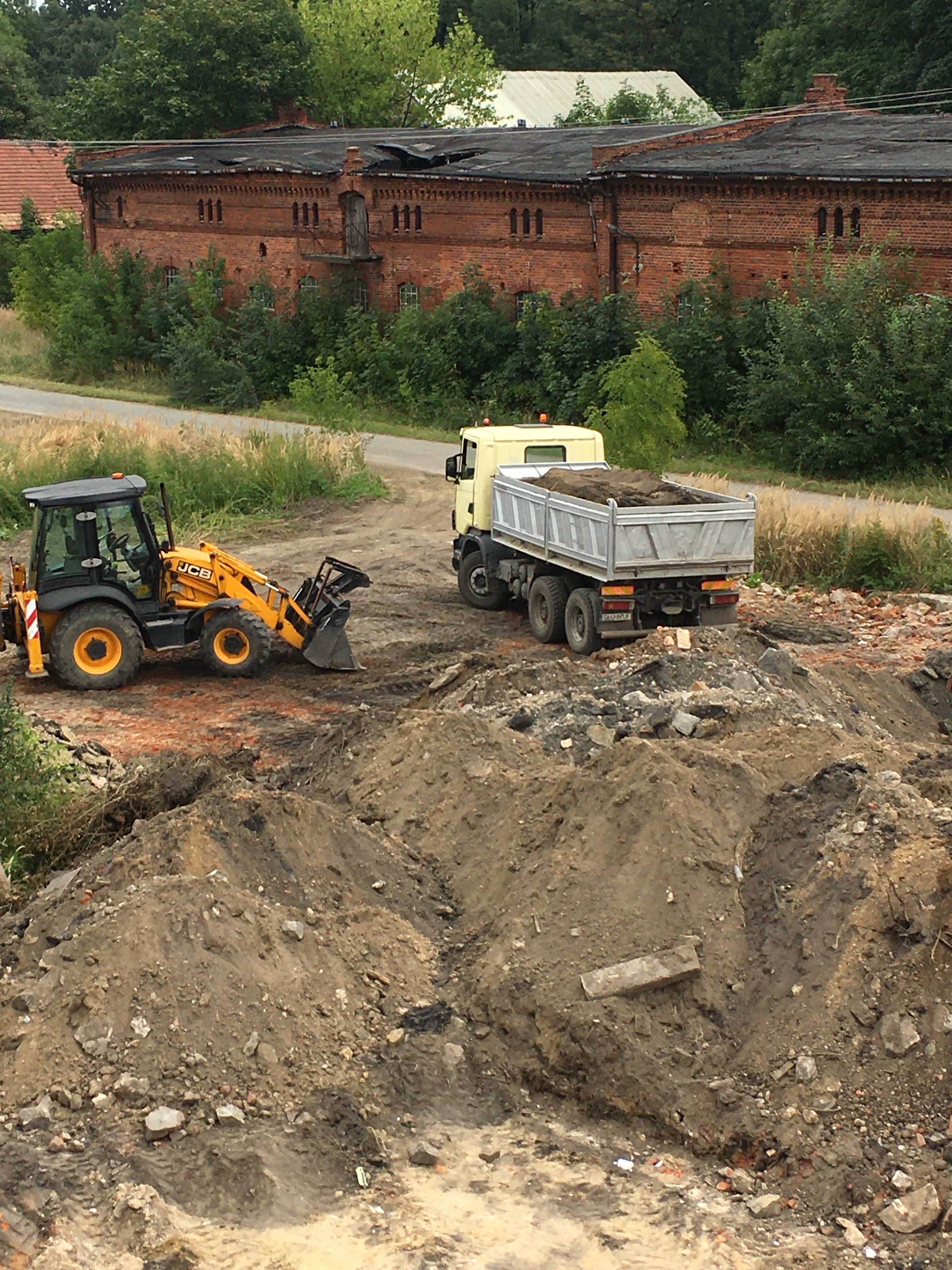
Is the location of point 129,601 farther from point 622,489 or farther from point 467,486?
point 622,489

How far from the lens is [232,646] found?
16.4 meters

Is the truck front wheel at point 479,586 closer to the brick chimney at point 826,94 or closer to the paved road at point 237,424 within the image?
the paved road at point 237,424

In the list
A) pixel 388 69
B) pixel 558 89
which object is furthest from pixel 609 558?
pixel 558 89

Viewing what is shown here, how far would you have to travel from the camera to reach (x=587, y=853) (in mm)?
10281

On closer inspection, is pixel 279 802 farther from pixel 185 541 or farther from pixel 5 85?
pixel 5 85

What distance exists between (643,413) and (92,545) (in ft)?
29.4

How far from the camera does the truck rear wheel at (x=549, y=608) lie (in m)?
17.4

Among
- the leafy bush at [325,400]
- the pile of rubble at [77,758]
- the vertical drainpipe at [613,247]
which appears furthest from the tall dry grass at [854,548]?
the vertical drainpipe at [613,247]

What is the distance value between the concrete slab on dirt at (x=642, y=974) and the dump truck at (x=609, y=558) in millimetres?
7302

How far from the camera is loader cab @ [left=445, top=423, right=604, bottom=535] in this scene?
19.1 metres

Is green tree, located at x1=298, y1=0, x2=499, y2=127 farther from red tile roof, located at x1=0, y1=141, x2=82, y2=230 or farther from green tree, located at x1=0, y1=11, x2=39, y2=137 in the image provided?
green tree, located at x1=0, y1=11, x2=39, y2=137

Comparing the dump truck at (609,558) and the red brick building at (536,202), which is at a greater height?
the red brick building at (536,202)

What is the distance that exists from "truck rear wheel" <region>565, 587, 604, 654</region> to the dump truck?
1 centimetres

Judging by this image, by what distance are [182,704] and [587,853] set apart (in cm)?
664
